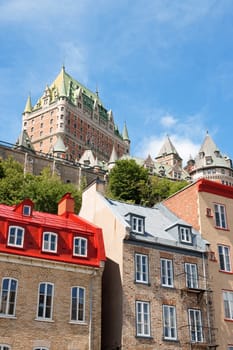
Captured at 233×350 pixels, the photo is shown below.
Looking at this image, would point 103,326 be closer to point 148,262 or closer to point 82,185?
point 148,262

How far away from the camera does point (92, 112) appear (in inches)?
6427

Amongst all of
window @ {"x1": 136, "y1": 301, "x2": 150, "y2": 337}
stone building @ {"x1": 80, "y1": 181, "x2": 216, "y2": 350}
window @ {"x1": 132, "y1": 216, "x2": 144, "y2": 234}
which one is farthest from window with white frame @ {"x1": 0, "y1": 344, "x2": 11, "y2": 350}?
window @ {"x1": 132, "y1": 216, "x2": 144, "y2": 234}

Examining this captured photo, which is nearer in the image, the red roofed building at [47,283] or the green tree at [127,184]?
the red roofed building at [47,283]

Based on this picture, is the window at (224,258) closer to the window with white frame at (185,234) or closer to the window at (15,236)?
the window with white frame at (185,234)

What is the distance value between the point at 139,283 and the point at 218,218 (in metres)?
8.60

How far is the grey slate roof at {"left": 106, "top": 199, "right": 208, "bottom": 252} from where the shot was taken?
99.7 ft

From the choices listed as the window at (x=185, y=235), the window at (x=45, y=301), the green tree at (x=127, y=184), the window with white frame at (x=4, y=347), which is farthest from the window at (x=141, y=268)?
the green tree at (x=127, y=184)

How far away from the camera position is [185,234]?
31641 millimetres

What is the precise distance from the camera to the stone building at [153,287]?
2736 cm

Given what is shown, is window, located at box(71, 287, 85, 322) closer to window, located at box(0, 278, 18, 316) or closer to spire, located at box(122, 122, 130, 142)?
window, located at box(0, 278, 18, 316)

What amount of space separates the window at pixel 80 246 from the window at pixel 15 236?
3079 millimetres

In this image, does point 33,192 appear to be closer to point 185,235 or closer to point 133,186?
point 133,186

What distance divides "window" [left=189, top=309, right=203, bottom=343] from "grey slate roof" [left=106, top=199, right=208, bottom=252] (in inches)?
155

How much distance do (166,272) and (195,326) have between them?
3.47 m
